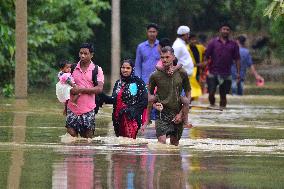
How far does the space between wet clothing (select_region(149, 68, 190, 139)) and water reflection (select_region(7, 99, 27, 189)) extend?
73.5 inches

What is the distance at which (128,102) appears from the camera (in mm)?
18547

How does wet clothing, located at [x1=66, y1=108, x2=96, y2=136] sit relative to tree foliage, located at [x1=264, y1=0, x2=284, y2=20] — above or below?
below

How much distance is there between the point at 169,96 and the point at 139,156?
6.80ft

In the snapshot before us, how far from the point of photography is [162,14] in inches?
1993

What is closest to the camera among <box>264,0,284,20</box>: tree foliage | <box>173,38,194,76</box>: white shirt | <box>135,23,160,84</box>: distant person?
<box>264,0,284,20</box>: tree foliage

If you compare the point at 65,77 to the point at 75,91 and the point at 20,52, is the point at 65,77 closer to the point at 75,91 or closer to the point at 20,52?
the point at 75,91

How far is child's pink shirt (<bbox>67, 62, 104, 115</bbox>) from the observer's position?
59.4ft

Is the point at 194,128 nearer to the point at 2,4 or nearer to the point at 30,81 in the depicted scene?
the point at 2,4

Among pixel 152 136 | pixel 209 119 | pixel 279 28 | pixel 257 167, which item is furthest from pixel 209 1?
pixel 257 167

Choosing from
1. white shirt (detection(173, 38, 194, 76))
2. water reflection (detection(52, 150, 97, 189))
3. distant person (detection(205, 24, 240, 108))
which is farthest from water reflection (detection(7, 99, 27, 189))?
distant person (detection(205, 24, 240, 108))

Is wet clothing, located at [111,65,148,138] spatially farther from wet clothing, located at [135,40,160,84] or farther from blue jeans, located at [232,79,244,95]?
blue jeans, located at [232,79,244,95]

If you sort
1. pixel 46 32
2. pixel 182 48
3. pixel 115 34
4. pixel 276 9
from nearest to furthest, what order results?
pixel 276 9, pixel 182 48, pixel 46 32, pixel 115 34

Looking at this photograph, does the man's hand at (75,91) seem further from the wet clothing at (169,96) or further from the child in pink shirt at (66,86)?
the wet clothing at (169,96)

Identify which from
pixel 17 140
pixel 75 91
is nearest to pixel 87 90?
pixel 75 91
